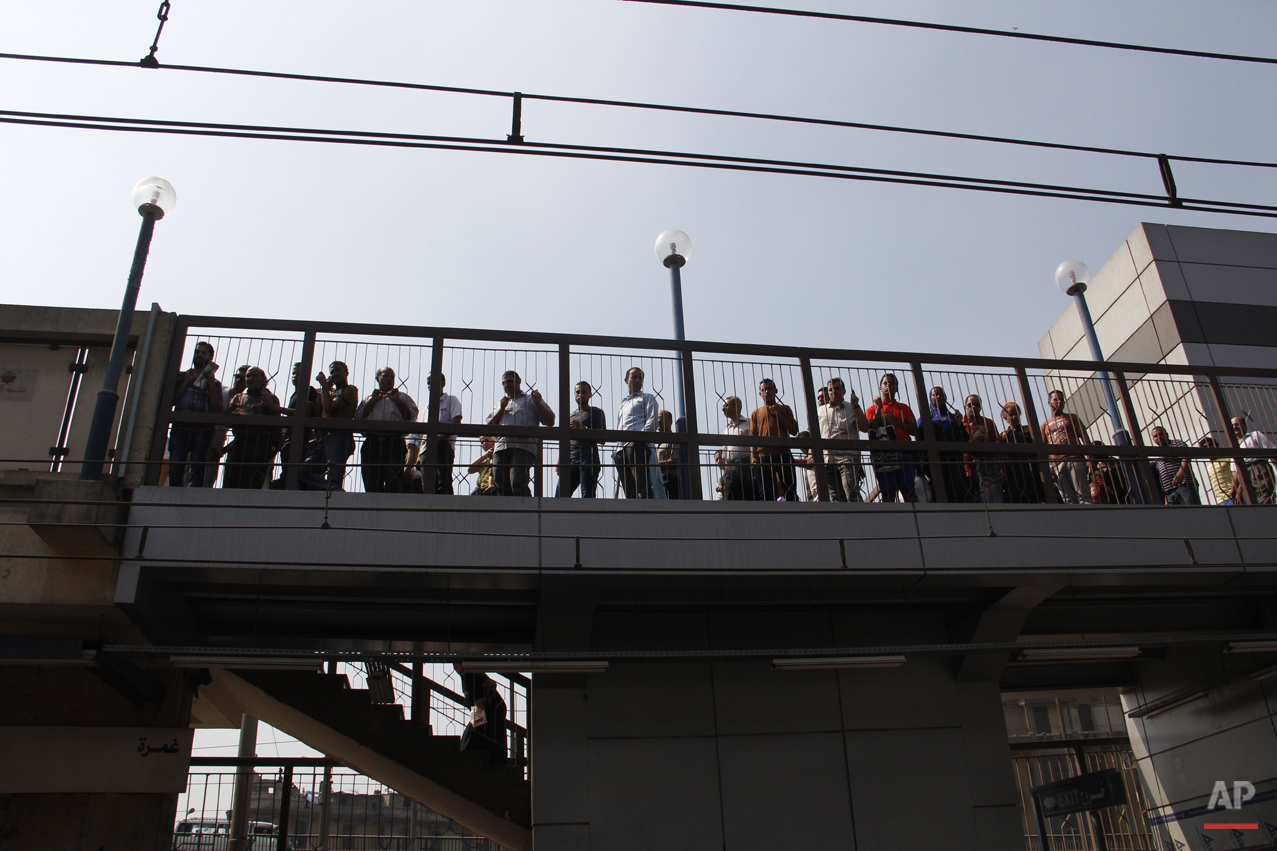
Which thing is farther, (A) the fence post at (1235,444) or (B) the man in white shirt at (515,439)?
(A) the fence post at (1235,444)

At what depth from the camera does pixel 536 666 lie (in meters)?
8.17

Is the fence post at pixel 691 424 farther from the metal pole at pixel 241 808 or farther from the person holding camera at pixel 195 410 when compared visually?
the metal pole at pixel 241 808

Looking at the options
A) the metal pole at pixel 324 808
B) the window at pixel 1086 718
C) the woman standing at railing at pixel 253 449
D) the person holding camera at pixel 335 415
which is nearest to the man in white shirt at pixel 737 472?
the person holding camera at pixel 335 415

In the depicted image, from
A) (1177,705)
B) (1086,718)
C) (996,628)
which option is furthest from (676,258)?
(1086,718)

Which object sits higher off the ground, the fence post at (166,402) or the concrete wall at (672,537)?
the fence post at (166,402)

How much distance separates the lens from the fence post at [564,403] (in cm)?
925

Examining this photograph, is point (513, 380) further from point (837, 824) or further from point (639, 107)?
point (837, 824)

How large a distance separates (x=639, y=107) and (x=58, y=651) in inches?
279

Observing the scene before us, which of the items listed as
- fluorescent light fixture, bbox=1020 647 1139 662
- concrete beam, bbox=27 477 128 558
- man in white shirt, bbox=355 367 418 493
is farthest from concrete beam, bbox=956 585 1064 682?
concrete beam, bbox=27 477 128 558

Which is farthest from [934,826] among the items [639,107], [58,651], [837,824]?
[58,651]

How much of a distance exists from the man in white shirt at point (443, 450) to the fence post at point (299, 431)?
117cm

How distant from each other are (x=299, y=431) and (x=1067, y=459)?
8.36 metres

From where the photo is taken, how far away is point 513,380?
31.5ft

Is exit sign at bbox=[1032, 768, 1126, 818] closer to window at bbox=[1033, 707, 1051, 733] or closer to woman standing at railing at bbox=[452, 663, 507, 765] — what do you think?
woman standing at railing at bbox=[452, 663, 507, 765]
